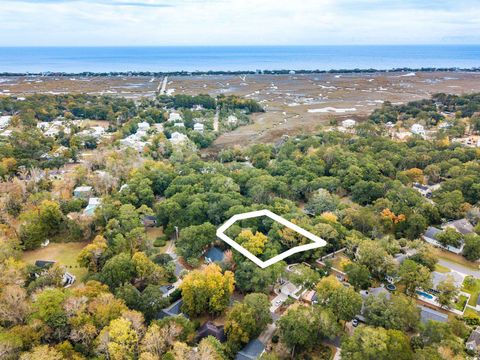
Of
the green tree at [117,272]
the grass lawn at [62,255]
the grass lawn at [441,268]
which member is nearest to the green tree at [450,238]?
the grass lawn at [441,268]

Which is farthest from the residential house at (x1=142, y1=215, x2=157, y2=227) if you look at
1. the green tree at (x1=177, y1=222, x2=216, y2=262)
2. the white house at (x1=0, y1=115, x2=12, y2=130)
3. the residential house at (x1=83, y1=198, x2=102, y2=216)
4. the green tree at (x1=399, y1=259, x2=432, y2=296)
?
the white house at (x1=0, y1=115, x2=12, y2=130)


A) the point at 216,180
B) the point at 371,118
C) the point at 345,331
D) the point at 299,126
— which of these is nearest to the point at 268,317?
the point at 345,331

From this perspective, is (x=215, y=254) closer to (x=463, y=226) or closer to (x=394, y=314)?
(x=394, y=314)

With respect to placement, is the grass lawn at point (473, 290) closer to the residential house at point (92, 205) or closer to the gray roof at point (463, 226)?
the gray roof at point (463, 226)

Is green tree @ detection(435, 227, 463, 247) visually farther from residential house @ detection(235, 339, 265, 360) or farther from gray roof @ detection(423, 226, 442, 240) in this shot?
residential house @ detection(235, 339, 265, 360)

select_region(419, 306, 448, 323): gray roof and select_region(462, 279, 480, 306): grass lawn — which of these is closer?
select_region(419, 306, 448, 323): gray roof

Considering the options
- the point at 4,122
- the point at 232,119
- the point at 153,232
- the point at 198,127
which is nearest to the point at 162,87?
the point at 232,119

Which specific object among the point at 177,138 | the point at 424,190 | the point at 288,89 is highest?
the point at 288,89
